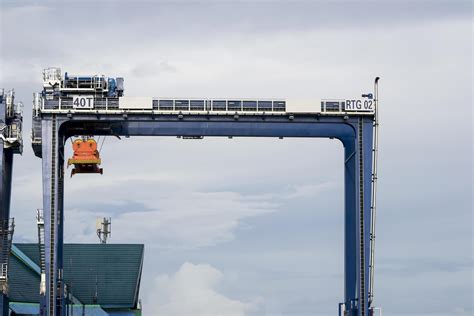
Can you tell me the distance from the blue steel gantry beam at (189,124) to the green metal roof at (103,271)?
37.6 metres

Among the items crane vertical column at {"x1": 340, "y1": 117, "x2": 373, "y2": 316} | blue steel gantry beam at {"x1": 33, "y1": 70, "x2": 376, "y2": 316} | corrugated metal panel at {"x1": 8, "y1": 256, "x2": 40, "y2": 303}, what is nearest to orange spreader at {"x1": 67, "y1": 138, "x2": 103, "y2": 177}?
blue steel gantry beam at {"x1": 33, "y1": 70, "x2": 376, "y2": 316}

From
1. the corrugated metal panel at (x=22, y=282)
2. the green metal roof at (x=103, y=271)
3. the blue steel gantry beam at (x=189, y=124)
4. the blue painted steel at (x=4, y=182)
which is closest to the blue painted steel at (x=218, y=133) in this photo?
the blue steel gantry beam at (x=189, y=124)

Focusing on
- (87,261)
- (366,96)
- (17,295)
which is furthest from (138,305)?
(366,96)

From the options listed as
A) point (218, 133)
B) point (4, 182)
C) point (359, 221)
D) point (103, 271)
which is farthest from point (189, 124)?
point (103, 271)

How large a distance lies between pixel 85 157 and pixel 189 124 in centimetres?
707

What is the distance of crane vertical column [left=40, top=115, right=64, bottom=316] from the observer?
74.8m

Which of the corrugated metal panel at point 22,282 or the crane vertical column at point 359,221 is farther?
the corrugated metal panel at point 22,282

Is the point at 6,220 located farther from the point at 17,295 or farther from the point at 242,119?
the point at 17,295

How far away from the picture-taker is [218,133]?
78188 mm

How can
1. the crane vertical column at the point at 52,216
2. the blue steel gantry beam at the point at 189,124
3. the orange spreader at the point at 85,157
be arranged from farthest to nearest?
1. the orange spreader at the point at 85,157
2. the blue steel gantry beam at the point at 189,124
3. the crane vertical column at the point at 52,216

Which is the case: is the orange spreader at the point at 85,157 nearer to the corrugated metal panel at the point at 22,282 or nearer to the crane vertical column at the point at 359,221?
the crane vertical column at the point at 359,221

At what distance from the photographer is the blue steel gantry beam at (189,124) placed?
76.2m

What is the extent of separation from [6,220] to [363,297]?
79.3 ft

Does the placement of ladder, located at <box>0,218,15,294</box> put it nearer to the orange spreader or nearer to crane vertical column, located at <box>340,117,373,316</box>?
the orange spreader
